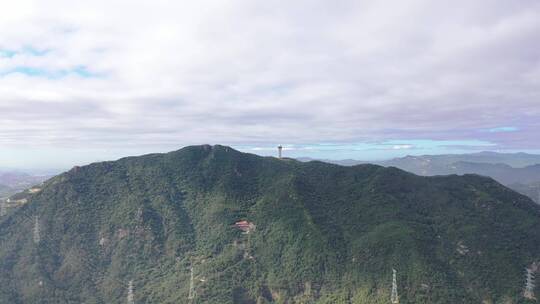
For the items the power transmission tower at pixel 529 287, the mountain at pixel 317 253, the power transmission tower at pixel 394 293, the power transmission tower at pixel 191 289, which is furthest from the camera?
the power transmission tower at pixel 191 289

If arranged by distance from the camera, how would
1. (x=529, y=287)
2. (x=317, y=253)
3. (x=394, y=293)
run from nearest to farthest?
1. (x=529, y=287)
2. (x=394, y=293)
3. (x=317, y=253)

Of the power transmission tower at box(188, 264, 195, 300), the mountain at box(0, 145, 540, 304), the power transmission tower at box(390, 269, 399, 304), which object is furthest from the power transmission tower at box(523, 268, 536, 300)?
the power transmission tower at box(188, 264, 195, 300)

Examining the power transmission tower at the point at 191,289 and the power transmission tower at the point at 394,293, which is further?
the power transmission tower at the point at 191,289

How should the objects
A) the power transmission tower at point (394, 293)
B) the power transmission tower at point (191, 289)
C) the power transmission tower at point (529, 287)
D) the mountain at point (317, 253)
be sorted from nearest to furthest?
1. the power transmission tower at point (529, 287)
2. the power transmission tower at point (394, 293)
3. the mountain at point (317, 253)
4. the power transmission tower at point (191, 289)

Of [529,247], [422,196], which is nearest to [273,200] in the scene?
[422,196]

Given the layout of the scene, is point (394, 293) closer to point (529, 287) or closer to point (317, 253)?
point (317, 253)

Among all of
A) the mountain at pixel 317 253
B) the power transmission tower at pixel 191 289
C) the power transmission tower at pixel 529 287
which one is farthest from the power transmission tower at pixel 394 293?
the power transmission tower at pixel 191 289

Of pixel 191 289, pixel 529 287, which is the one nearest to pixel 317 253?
pixel 191 289

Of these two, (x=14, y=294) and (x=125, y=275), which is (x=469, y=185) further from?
(x=14, y=294)

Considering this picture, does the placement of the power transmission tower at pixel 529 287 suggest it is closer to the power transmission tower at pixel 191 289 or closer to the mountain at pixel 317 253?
the mountain at pixel 317 253
